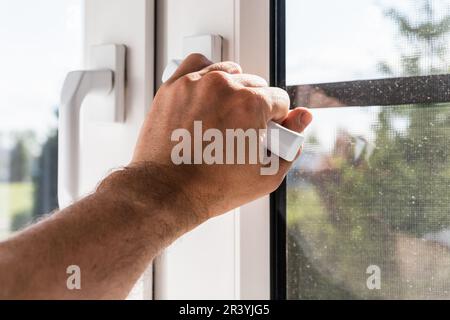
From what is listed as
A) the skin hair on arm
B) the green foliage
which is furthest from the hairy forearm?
the green foliage

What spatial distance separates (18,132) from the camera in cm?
83

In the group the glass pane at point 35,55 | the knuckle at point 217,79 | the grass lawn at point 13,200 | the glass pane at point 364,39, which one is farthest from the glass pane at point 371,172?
the grass lawn at point 13,200

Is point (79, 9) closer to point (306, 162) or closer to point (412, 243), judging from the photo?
point (306, 162)

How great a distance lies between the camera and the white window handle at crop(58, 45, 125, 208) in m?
0.67

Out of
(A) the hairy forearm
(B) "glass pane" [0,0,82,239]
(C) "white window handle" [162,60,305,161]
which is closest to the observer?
(A) the hairy forearm

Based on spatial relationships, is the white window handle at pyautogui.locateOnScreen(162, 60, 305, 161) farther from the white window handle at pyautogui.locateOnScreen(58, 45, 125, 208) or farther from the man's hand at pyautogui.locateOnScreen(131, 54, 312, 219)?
the white window handle at pyautogui.locateOnScreen(58, 45, 125, 208)

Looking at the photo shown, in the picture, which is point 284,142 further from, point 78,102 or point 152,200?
point 78,102

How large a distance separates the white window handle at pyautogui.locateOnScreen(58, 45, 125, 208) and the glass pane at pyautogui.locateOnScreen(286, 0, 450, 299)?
220 millimetres

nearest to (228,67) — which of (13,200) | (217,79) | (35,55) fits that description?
(217,79)

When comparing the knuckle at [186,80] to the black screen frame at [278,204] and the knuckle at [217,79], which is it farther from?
the black screen frame at [278,204]

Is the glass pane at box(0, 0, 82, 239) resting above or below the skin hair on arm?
above

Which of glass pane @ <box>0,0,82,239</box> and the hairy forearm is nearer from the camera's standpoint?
the hairy forearm

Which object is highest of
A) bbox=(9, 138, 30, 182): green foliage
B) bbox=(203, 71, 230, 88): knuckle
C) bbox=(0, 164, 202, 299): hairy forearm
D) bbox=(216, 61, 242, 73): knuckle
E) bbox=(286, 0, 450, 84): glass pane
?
bbox=(286, 0, 450, 84): glass pane

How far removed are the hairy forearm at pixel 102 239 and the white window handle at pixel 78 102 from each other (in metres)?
0.15
